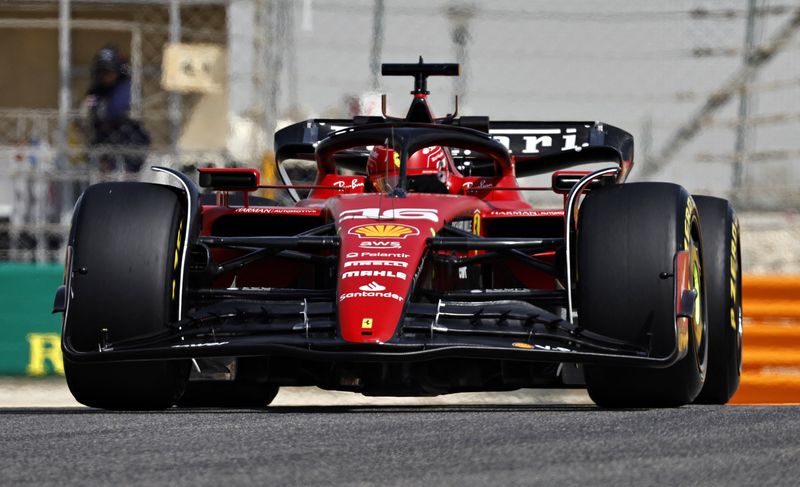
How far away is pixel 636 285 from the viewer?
603 centimetres

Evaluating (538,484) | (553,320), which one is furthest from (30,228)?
(538,484)

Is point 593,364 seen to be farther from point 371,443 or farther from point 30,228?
point 30,228

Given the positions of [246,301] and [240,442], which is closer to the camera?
[240,442]

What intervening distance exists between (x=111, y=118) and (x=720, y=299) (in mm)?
7889

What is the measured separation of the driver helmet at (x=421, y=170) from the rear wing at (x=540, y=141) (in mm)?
670

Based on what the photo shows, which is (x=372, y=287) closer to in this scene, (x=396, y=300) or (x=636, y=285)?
(x=396, y=300)

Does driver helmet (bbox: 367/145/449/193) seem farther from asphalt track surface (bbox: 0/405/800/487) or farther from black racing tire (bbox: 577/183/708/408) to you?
asphalt track surface (bbox: 0/405/800/487)

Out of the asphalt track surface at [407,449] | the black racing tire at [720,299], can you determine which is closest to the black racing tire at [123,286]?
the asphalt track surface at [407,449]

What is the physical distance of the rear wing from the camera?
28.2ft

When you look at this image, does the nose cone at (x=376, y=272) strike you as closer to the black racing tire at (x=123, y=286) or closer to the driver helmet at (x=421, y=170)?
the black racing tire at (x=123, y=286)

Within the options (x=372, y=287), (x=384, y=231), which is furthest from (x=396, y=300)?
(x=384, y=231)

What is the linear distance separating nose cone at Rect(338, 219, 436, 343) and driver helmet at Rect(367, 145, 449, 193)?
3.95ft

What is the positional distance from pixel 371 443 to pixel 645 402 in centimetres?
190

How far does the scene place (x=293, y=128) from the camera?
8.99 meters
